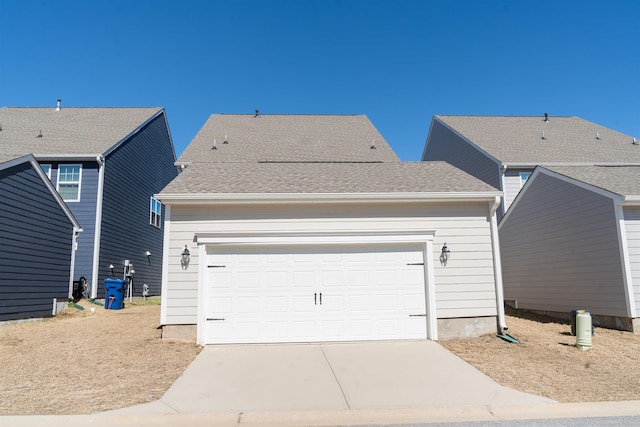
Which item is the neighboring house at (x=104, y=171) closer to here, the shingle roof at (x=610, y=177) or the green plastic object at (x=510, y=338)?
the green plastic object at (x=510, y=338)

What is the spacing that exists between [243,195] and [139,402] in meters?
4.70

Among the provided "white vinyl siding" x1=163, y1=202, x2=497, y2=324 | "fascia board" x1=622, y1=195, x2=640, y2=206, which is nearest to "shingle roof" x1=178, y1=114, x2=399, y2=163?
"white vinyl siding" x1=163, y1=202, x2=497, y2=324

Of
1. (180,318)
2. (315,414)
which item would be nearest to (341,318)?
(180,318)

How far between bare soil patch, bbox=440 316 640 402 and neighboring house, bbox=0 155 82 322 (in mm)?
10345

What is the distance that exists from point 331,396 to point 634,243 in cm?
832

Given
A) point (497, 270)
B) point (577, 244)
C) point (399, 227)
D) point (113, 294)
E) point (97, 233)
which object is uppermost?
point (97, 233)

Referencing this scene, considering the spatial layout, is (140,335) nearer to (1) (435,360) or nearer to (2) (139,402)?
(2) (139,402)

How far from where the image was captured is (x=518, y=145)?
19.3 m

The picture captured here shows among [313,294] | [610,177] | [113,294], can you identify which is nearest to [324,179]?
[313,294]

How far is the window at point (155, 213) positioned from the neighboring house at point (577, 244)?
15.6m

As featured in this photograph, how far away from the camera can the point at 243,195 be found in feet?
31.3

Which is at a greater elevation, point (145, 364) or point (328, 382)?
point (145, 364)

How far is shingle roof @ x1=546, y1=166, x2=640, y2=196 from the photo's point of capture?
1076 centimetres

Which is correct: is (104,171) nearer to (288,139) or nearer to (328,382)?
(288,139)
